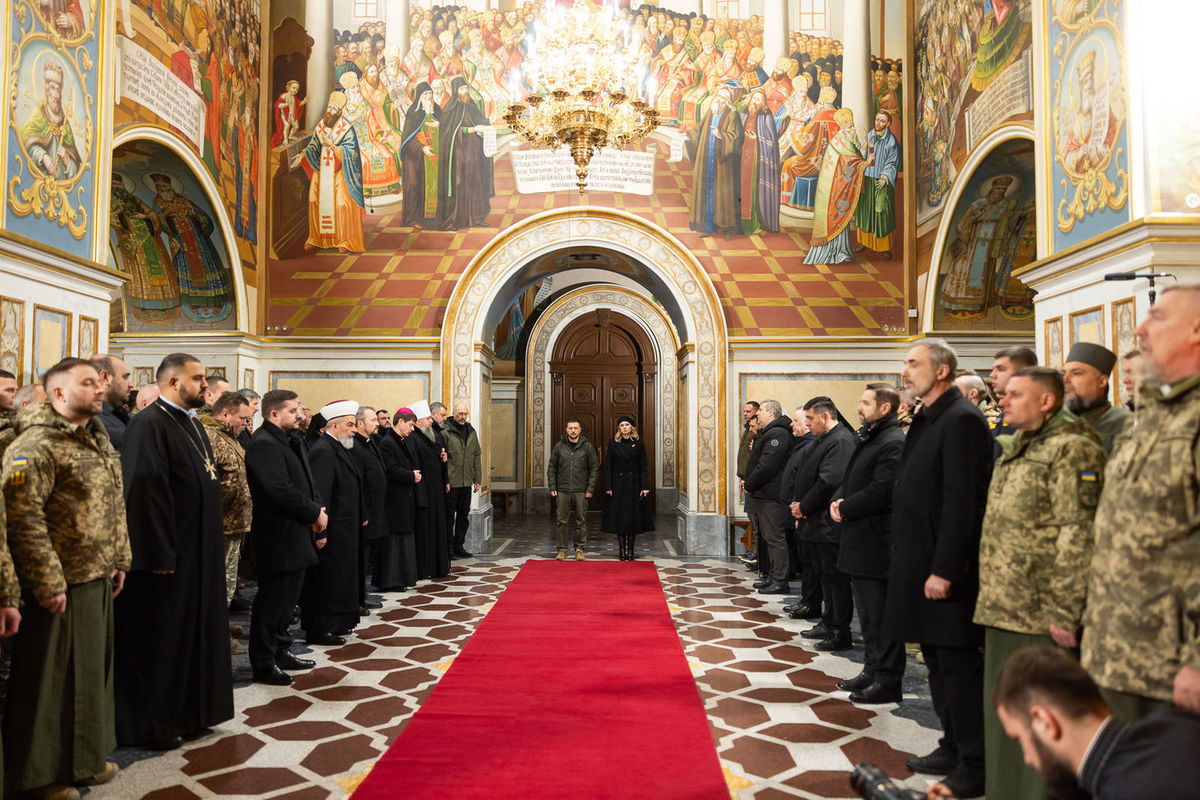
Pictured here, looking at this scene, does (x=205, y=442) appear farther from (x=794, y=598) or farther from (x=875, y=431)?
(x=794, y=598)

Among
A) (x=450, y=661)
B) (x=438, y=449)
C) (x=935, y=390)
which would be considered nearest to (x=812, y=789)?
(x=935, y=390)

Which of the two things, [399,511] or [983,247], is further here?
[983,247]

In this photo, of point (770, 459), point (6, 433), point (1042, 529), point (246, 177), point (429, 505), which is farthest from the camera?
point (246, 177)

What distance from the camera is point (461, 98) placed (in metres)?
11.2

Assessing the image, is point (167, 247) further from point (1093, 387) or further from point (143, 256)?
point (1093, 387)

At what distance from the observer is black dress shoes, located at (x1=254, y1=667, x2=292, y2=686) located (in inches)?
197

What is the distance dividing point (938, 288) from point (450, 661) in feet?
26.0

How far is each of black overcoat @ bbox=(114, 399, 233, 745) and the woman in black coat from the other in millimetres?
6277

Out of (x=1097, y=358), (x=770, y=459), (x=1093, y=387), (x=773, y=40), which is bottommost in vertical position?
(x=770, y=459)

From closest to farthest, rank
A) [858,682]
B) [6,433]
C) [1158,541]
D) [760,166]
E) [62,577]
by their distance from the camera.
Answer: [1158,541] < [62,577] < [6,433] < [858,682] < [760,166]

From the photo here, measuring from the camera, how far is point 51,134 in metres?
6.12

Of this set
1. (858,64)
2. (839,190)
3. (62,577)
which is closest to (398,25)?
(858,64)

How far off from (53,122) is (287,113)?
17.5 ft

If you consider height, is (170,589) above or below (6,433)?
below
